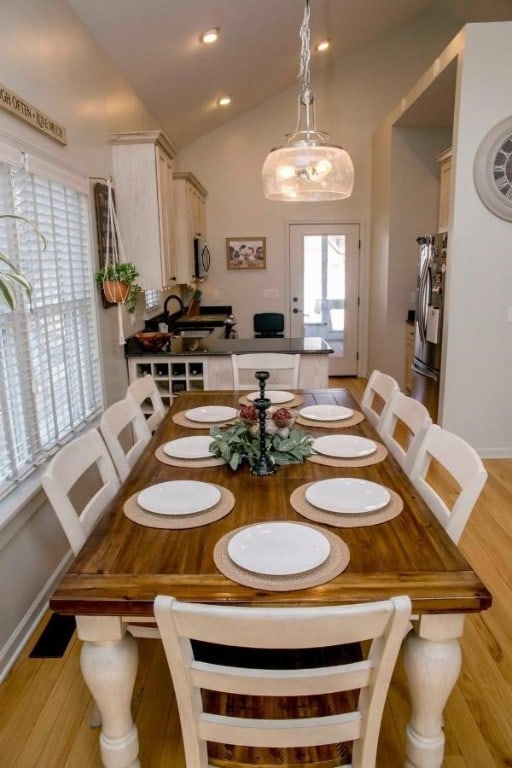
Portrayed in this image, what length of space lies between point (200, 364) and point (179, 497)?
2.26m

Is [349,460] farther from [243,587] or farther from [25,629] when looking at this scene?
[25,629]

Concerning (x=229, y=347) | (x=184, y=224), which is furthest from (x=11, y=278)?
(x=184, y=224)

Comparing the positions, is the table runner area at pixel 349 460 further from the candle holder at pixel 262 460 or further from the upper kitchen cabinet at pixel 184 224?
the upper kitchen cabinet at pixel 184 224

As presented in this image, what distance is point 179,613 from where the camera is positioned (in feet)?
2.86

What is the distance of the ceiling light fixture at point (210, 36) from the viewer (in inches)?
153

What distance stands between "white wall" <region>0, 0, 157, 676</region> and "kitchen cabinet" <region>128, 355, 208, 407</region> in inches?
11.4

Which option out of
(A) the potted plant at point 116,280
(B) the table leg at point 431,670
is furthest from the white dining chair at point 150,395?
(B) the table leg at point 431,670

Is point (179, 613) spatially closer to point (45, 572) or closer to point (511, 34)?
point (45, 572)

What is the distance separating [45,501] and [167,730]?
3.63ft

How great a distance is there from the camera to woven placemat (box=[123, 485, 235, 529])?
4.83 feet

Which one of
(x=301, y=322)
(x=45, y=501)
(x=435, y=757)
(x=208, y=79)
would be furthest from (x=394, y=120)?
(x=435, y=757)

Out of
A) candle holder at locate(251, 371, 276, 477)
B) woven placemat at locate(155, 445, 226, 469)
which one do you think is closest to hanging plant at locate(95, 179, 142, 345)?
woven placemat at locate(155, 445, 226, 469)

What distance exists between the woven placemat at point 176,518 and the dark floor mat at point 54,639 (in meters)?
0.91

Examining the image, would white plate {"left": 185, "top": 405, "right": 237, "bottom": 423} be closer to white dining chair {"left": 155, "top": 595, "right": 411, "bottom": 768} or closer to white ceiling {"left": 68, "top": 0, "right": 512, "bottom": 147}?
white dining chair {"left": 155, "top": 595, "right": 411, "bottom": 768}
